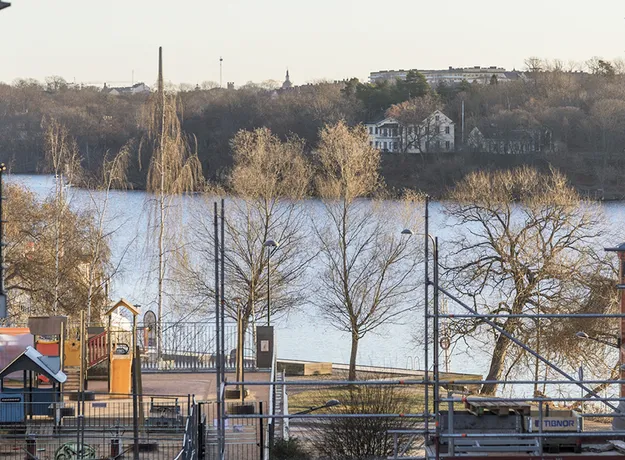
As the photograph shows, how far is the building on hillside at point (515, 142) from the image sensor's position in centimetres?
6712

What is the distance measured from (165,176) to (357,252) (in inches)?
270

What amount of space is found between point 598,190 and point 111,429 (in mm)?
46373

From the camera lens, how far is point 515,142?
6806cm

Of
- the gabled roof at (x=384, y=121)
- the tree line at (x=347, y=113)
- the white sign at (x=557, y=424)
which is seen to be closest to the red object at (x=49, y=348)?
the white sign at (x=557, y=424)

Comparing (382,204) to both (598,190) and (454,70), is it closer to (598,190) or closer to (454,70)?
(598,190)

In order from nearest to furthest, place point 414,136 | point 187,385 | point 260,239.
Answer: point 187,385 < point 260,239 < point 414,136

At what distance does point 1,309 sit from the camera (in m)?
16.0

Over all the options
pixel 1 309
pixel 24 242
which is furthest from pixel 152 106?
pixel 1 309

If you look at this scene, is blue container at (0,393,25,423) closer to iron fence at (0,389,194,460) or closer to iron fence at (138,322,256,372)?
iron fence at (0,389,194,460)

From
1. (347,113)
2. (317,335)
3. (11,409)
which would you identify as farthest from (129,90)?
(11,409)

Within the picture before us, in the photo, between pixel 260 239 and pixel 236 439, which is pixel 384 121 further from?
pixel 236 439

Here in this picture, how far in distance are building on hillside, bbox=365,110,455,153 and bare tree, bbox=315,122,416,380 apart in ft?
97.2

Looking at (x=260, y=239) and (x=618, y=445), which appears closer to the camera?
(x=618, y=445)

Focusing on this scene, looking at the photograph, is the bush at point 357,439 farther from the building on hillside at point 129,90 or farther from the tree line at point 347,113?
the building on hillside at point 129,90
